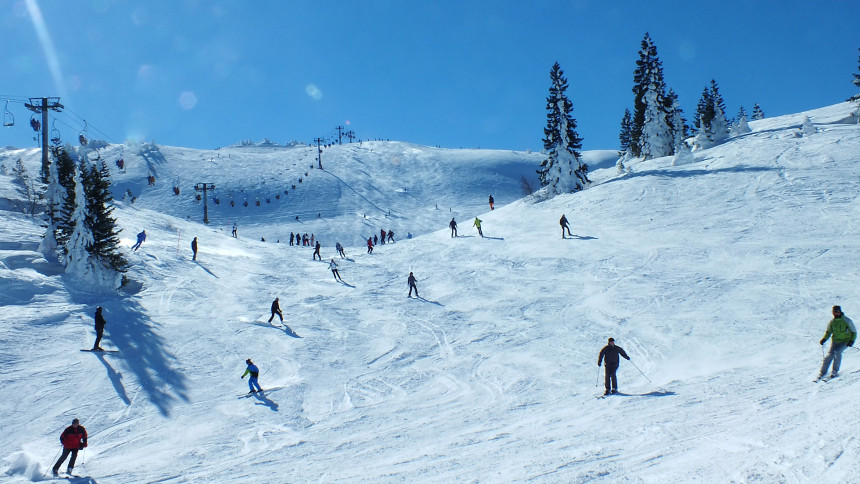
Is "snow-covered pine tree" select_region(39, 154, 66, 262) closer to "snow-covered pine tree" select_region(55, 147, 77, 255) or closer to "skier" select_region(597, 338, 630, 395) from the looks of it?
"snow-covered pine tree" select_region(55, 147, 77, 255)

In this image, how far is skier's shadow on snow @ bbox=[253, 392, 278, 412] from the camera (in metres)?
13.4

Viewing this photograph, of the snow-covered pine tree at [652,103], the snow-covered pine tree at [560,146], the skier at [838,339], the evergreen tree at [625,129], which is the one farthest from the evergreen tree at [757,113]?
the skier at [838,339]

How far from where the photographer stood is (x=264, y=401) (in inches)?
545

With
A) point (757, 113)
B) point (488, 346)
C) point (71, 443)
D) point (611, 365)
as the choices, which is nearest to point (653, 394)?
point (611, 365)

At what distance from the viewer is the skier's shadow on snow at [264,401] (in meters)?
13.4

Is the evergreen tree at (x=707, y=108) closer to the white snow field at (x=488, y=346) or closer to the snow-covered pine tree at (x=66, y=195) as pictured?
the white snow field at (x=488, y=346)

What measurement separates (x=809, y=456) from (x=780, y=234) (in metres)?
22.0

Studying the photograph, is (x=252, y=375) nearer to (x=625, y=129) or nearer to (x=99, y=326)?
(x=99, y=326)

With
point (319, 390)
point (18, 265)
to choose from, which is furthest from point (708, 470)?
point (18, 265)

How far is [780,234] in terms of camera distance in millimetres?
24312

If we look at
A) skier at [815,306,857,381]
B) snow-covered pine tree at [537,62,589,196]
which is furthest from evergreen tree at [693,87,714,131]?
skier at [815,306,857,381]

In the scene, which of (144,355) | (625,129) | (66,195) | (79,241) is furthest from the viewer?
(625,129)

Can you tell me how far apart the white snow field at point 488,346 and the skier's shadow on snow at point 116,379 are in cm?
7

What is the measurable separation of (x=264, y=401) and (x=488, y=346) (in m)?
7.06
